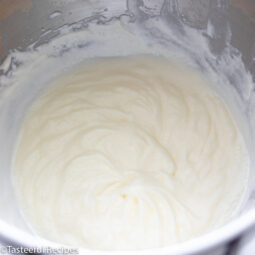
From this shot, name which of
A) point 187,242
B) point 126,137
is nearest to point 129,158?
point 126,137

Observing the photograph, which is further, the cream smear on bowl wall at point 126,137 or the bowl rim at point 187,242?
the cream smear on bowl wall at point 126,137

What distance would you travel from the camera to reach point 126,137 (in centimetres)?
196

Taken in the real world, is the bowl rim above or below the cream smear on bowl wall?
below

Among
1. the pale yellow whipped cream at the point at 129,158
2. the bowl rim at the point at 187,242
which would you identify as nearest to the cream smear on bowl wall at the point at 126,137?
the pale yellow whipped cream at the point at 129,158

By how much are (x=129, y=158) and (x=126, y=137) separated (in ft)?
0.45

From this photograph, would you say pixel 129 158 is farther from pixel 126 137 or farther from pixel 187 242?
pixel 187 242

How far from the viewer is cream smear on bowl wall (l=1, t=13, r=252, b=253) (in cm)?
170

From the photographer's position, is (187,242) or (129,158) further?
(129,158)

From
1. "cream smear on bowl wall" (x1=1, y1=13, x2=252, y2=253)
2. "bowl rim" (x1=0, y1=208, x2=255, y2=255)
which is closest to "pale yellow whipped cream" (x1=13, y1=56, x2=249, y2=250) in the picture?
"cream smear on bowl wall" (x1=1, y1=13, x2=252, y2=253)

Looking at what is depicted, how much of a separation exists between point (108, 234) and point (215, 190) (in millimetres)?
559

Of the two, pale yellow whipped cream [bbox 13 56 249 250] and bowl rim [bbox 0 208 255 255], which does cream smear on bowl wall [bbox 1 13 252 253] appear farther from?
bowl rim [bbox 0 208 255 255]

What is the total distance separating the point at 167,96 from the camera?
2.10 meters

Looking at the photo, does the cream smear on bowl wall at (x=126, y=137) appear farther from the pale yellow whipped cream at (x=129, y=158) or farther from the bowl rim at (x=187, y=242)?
the bowl rim at (x=187, y=242)

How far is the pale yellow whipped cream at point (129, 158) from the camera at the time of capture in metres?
1.68
